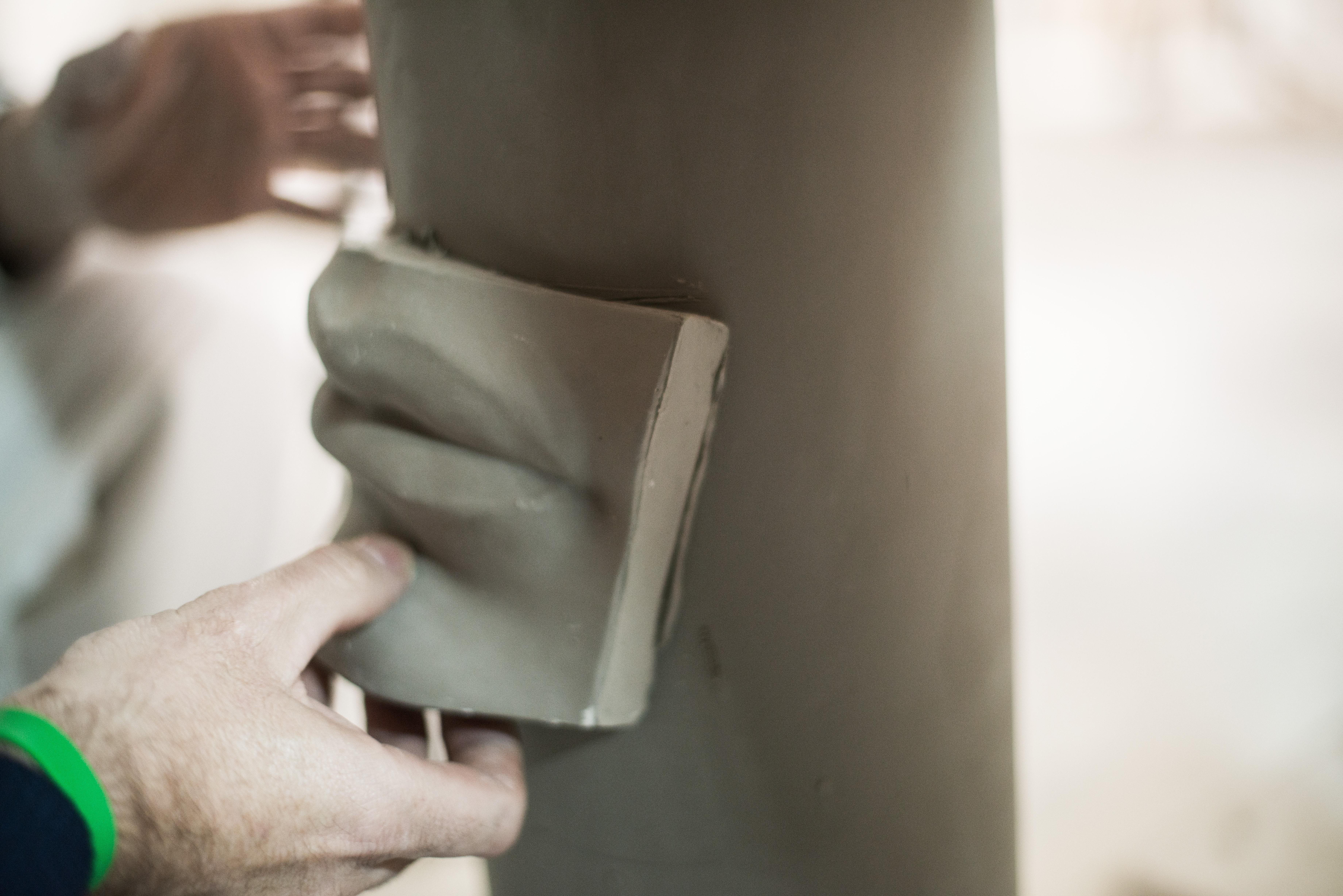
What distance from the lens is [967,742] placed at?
1.60 ft

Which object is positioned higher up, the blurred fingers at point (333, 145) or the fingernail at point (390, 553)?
the blurred fingers at point (333, 145)

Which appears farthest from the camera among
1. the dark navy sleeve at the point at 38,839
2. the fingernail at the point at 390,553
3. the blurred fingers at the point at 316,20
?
the blurred fingers at the point at 316,20

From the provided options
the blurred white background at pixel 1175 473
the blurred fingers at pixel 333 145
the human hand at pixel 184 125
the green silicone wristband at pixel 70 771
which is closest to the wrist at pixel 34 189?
the human hand at pixel 184 125

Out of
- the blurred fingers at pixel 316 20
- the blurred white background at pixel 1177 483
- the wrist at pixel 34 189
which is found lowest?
the blurred white background at pixel 1177 483

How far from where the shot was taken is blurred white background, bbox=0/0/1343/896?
822mm

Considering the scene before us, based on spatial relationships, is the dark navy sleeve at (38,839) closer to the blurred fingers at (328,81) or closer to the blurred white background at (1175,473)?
the blurred white background at (1175,473)

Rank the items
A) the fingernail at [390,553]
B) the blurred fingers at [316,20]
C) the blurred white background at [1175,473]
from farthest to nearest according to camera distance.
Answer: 1. the blurred fingers at [316,20]
2. the blurred white background at [1175,473]
3. the fingernail at [390,553]

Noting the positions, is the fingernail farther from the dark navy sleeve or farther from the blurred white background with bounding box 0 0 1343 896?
the blurred white background with bounding box 0 0 1343 896

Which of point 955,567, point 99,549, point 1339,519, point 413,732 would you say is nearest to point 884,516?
point 955,567

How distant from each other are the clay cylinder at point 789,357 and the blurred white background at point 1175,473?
0.41 m

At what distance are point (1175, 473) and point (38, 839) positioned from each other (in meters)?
0.99

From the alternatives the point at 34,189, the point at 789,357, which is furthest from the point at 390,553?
the point at 34,189

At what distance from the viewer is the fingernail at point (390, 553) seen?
0.43m

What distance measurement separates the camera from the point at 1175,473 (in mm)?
945
